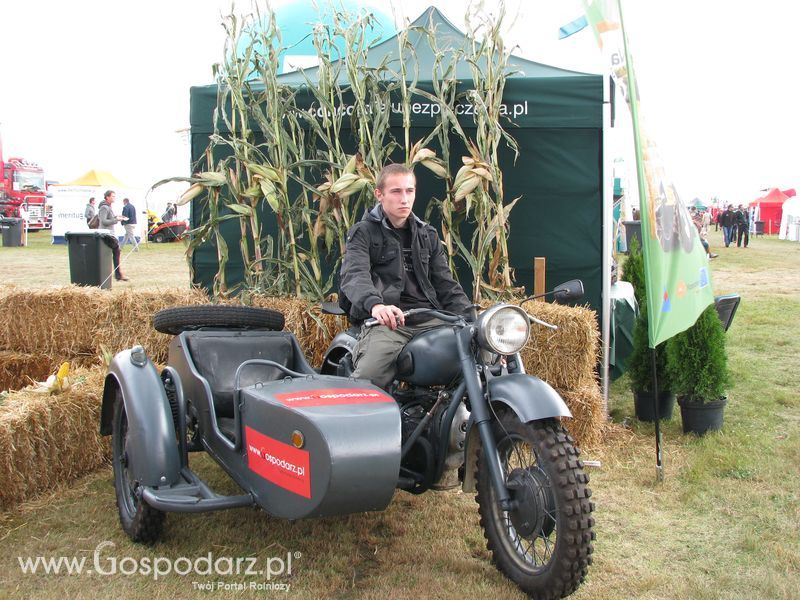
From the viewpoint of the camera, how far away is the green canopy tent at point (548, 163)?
5395mm

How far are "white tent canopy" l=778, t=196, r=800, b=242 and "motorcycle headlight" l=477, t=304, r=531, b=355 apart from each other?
2995 cm

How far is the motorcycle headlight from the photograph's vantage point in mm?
2541

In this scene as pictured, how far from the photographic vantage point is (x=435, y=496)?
12.0 feet

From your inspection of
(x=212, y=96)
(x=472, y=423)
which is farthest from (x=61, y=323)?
(x=472, y=423)

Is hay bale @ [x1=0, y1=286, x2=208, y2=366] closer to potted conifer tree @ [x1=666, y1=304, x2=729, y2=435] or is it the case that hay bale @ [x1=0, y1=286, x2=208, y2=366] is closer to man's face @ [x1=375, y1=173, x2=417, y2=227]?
man's face @ [x1=375, y1=173, x2=417, y2=227]

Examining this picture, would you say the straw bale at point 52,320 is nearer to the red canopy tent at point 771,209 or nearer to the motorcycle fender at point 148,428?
the motorcycle fender at point 148,428

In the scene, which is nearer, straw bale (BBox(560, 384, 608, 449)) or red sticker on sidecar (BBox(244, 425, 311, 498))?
red sticker on sidecar (BBox(244, 425, 311, 498))

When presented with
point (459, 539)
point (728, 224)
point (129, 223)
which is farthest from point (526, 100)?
point (728, 224)

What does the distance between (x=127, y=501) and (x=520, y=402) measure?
73.4 inches

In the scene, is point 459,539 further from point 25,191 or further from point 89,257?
point 25,191

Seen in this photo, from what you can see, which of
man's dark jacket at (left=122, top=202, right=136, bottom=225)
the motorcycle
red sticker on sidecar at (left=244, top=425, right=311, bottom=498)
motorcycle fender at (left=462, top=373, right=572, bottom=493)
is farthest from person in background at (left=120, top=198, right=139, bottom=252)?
motorcycle fender at (left=462, top=373, right=572, bottom=493)

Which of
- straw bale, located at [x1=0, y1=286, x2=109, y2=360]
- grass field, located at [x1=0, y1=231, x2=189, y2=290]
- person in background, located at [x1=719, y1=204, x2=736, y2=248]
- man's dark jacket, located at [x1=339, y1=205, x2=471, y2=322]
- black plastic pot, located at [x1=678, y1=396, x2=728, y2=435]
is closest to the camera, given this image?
man's dark jacket, located at [x1=339, y1=205, x2=471, y2=322]

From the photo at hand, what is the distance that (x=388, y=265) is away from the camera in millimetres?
3330

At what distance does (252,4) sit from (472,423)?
357 cm
